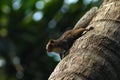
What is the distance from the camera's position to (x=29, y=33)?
30.3ft

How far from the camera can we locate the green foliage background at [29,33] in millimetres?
8780

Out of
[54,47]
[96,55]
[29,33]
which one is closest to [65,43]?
[54,47]

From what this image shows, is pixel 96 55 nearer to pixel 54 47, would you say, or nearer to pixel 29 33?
pixel 54 47

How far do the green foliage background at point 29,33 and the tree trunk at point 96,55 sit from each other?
5.65 m

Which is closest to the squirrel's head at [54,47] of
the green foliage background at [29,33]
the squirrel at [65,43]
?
the squirrel at [65,43]

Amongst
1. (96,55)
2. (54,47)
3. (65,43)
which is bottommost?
(96,55)

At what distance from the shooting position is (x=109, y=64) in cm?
262

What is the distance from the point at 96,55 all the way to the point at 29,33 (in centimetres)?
661

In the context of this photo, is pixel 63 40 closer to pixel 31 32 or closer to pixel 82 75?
pixel 82 75

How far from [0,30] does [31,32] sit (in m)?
0.55

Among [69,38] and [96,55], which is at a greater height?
[69,38]


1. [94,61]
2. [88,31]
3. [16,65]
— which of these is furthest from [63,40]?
[16,65]

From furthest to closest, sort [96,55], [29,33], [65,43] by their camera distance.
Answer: [29,33]
[65,43]
[96,55]

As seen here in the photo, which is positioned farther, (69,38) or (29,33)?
(29,33)
